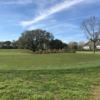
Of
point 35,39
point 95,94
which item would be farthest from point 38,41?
point 95,94

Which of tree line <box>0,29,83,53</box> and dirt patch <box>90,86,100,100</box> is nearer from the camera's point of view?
dirt patch <box>90,86,100,100</box>

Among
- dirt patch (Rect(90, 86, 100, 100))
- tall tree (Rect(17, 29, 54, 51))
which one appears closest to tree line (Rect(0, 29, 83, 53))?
tall tree (Rect(17, 29, 54, 51))

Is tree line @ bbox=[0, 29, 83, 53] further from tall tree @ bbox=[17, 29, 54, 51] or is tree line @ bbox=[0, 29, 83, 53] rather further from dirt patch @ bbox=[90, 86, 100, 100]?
dirt patch @ bbox=[90, 86, 100, 100]

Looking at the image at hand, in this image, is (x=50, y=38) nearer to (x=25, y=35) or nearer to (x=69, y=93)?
(x=25, y=35)

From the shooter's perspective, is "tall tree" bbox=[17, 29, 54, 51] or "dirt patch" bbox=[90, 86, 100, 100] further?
"tall tree" bbox=[17, 29, 54, 51]

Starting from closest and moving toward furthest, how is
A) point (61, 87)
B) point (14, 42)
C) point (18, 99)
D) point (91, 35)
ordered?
1. point (18, 99)
2. point (61, 87)
3. point (91, 35)
4. point (14, 42)

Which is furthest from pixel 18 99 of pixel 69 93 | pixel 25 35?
pixel 25 35

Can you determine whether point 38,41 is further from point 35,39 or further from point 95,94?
point 95,94

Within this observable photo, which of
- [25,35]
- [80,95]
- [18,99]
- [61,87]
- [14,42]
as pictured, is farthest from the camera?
[14,42]

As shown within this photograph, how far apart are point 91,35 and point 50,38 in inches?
701

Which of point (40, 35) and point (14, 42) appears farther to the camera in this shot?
point (14, 42)

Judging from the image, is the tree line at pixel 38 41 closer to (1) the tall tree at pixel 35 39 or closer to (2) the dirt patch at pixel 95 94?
(1) the tall tree at pixel 35 39

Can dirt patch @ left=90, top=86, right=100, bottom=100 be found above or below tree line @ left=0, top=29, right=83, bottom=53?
below

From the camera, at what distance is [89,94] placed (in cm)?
755
